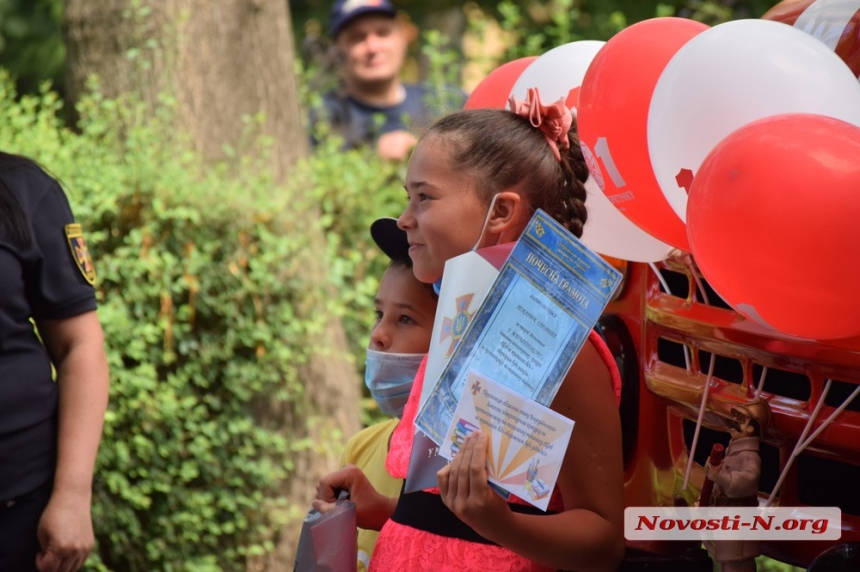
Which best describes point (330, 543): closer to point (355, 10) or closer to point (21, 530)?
point (21, 530)

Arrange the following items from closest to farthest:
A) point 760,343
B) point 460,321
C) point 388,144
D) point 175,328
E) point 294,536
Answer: point 460,321 < point 760,343 < point 175,328 < point 294,536 < point 388,144

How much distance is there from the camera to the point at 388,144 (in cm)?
529

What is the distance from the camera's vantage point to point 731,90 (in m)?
1.84

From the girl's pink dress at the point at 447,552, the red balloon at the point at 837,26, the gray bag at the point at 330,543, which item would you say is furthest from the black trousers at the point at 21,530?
the red balloon at the point at 837,26

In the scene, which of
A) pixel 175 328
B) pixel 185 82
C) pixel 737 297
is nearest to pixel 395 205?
pixel 185 82

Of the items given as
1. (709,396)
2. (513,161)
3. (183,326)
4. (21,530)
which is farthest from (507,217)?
(183,326)

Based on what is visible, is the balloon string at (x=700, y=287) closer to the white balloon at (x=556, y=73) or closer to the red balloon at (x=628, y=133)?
the red balloon at (x=628, y=133)

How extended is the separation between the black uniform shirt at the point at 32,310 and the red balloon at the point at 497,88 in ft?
3.39

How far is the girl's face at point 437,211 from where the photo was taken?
1947 millimetres

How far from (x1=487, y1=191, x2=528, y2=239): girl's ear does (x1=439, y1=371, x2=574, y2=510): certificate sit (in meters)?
0.36

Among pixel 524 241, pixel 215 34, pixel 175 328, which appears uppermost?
pixel 215 34

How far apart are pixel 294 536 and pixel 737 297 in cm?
308

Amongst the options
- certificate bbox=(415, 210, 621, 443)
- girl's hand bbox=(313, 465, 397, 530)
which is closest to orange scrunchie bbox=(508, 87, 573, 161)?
certificate bbox=(415, 210, 621, 443)

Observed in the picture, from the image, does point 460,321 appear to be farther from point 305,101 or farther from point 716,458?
point 305,101
